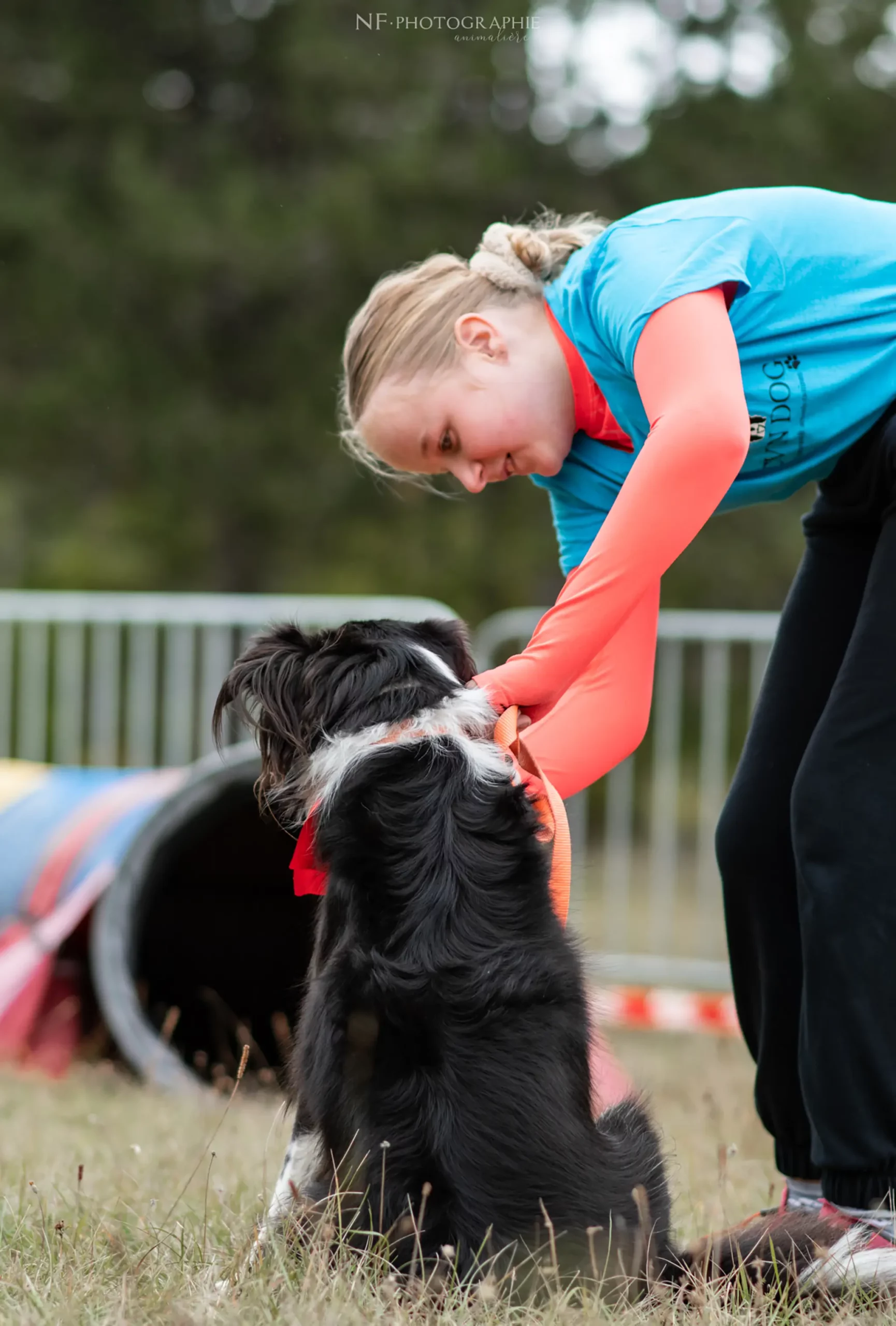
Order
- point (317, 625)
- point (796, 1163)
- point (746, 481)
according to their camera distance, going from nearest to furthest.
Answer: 1. point (746, 481)
2. point (796, 1163)
3. point (317, 625)

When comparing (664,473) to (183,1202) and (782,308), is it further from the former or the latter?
(183,1202)

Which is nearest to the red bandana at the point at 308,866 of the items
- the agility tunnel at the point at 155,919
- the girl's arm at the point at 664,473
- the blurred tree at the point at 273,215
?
the girl's arm at the point at 664,473

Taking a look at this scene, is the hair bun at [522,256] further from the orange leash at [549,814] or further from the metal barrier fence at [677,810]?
the metal barrier fence at [677,810]

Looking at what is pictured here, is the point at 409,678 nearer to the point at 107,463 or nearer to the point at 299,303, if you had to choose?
the point at 299,303

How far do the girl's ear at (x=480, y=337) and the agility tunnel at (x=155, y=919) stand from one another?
2.05 m

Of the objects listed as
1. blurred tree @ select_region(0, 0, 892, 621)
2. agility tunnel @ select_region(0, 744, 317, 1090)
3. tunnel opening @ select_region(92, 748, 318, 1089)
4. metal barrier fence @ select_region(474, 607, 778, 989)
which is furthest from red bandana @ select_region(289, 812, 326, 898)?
blurred tree @ select_region(0, 0, 892, 621)

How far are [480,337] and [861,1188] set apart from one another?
1.57 m

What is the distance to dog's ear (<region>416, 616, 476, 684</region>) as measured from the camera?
238cm

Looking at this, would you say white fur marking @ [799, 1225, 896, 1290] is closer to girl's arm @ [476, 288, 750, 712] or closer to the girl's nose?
girl's arm @ [476, 288, 750, 712]

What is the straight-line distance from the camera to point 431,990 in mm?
2045

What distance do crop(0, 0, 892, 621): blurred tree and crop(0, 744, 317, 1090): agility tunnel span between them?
809 centimetres

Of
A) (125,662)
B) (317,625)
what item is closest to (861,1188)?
(317,625)

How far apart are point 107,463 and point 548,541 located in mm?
4543

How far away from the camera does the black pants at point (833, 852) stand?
2.26m
